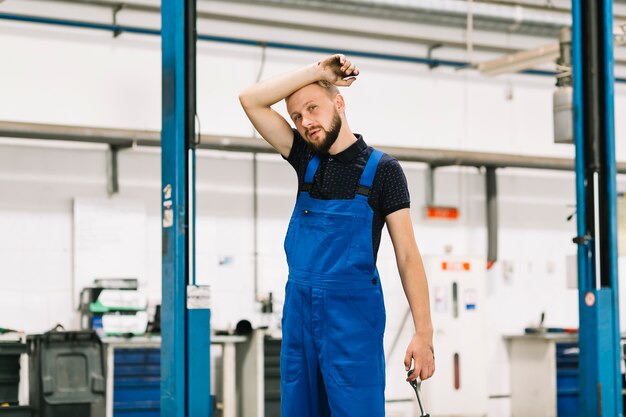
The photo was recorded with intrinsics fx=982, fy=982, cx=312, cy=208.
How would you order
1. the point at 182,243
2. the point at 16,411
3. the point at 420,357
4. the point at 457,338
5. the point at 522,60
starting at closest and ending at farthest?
the point at 420,357 → the point at 182,243 → the point at 16,411 → the point at 522,60 → the point at 457,338

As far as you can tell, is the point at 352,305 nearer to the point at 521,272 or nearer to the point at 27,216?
the point at 27,216

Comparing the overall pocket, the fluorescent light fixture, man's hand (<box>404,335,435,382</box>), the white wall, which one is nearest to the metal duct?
the white wall

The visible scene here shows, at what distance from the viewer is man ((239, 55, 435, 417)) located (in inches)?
101

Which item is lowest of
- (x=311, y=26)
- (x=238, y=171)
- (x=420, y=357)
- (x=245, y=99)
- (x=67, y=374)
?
(x=67, y=374)

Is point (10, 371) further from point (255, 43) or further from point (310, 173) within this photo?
point (310, 173)

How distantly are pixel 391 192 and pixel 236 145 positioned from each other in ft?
15.4

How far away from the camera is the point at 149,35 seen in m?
7.52

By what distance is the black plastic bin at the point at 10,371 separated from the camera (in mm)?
6117

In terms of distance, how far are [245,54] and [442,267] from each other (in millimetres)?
2338

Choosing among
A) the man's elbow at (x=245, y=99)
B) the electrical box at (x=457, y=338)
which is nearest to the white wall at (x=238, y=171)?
the electrical box at (x=457, y=338)

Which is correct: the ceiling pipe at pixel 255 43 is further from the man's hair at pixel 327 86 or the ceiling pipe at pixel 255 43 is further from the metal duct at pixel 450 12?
the man's hair at pixel 327 86

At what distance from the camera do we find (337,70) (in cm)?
263

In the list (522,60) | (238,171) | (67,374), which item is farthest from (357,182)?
(238,171)

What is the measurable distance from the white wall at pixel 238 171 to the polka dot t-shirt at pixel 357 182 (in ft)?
15.9
